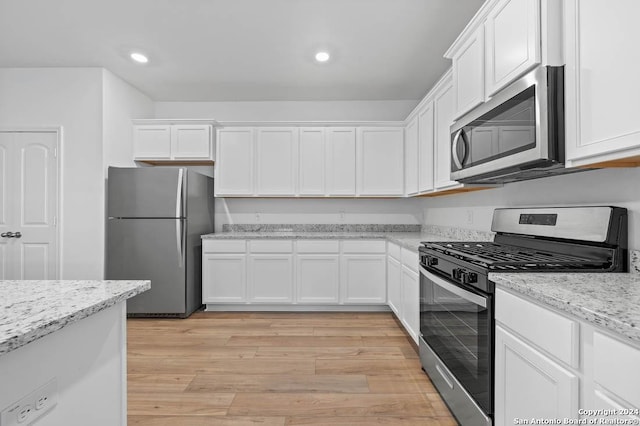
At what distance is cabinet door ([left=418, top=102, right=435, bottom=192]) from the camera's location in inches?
125

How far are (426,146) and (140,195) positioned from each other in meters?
3.03

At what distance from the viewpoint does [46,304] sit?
3.12 feet

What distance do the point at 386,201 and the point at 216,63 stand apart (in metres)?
2.60

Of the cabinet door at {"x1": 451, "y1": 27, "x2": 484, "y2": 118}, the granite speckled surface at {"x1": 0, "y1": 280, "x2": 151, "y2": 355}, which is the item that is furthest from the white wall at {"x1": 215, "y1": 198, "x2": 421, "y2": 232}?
the granite speckled surface at {"x1": 0, "y1": 280, "x2": 151, "y2": 355}

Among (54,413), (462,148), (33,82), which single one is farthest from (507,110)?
(33,82)

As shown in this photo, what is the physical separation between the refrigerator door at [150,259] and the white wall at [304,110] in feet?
5.60

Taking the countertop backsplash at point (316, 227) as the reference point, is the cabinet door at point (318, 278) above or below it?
below

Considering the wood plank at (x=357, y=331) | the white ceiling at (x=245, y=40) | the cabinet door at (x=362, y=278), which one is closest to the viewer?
the white ceiling at (x=245, y=40)

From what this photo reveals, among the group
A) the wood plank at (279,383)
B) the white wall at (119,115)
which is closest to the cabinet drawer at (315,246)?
the wood plank at (279,383)

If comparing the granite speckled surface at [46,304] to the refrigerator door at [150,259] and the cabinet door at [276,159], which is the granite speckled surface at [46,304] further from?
the cabinet door at [276,159]

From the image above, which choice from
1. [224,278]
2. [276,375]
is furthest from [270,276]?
[276,375]

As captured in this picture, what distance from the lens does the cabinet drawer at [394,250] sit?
343 centimetres

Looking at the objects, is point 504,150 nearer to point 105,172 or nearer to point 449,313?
point 449,313

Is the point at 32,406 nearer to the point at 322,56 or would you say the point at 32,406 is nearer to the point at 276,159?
the point at 322,56
